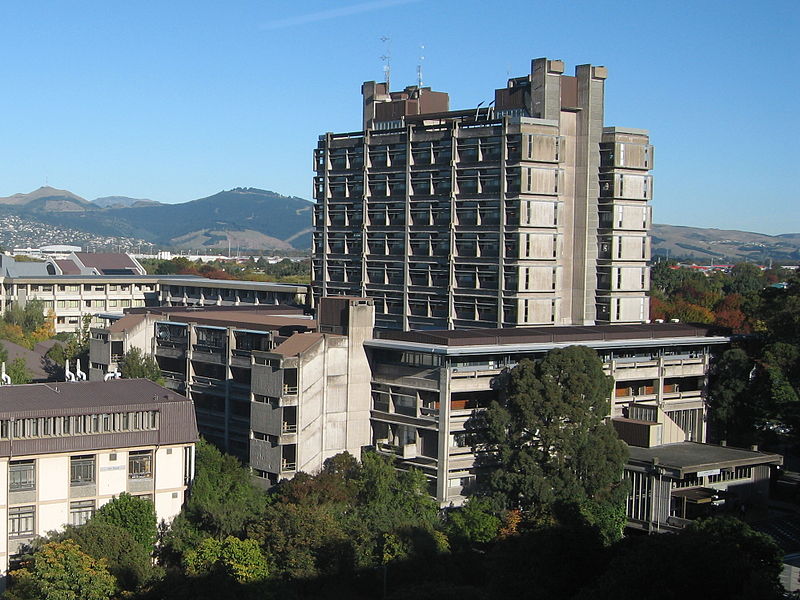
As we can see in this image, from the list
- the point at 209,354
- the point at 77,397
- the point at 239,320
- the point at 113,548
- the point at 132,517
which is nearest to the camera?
the point at 113,548

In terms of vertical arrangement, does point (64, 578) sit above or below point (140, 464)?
below

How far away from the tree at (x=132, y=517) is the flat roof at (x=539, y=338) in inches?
732

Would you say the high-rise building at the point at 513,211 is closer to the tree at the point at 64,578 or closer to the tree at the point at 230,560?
the tree at the point at 230,560

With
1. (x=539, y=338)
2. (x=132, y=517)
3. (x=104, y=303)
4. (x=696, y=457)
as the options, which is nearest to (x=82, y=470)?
(x=132, y=517)

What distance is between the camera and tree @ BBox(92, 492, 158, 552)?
5434 cm

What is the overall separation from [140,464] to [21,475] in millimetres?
6064

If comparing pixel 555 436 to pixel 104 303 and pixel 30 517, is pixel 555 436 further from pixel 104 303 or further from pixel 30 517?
pixel 104 303

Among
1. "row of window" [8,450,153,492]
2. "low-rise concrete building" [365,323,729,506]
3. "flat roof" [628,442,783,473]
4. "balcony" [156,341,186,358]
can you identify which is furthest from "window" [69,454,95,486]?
"flat roof" [628,442,783,473]

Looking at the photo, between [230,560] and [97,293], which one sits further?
[97,293]

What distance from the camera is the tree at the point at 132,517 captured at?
54344 millimetres

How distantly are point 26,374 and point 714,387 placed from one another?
5515cm

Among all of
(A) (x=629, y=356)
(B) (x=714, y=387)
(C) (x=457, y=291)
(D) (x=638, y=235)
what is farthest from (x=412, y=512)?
(D) (x=638, y=235)

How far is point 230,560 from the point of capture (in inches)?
1933

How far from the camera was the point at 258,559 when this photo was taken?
163ft
